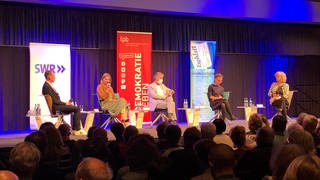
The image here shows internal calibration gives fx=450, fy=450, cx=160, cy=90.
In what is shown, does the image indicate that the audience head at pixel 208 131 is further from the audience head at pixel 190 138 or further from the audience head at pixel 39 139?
the audience head at pixel 39 139

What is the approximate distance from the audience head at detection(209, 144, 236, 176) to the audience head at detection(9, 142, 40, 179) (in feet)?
3.45

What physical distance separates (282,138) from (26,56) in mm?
6556

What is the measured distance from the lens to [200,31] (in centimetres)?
1145

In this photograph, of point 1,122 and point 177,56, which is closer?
point 1,122

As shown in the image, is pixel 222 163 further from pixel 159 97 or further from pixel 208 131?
pixel 159 97

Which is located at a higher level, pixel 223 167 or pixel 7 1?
pixel 7 1

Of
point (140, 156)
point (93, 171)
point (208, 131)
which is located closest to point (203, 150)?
point (140, 156)

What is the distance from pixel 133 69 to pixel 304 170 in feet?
26.9

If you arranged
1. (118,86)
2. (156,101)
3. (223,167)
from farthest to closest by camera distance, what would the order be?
(118,86) → (156,101) → (223,167)

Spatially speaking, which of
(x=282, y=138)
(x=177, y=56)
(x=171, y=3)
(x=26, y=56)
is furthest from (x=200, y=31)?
(x=282, y=138)

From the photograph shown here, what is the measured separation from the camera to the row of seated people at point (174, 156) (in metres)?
2.31

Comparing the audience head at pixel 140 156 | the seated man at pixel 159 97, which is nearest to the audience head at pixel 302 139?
the audience head at pixel 140 156

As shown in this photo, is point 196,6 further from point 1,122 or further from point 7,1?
point 1,122

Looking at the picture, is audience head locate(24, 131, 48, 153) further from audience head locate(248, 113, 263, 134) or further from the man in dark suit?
the man in dark suit
